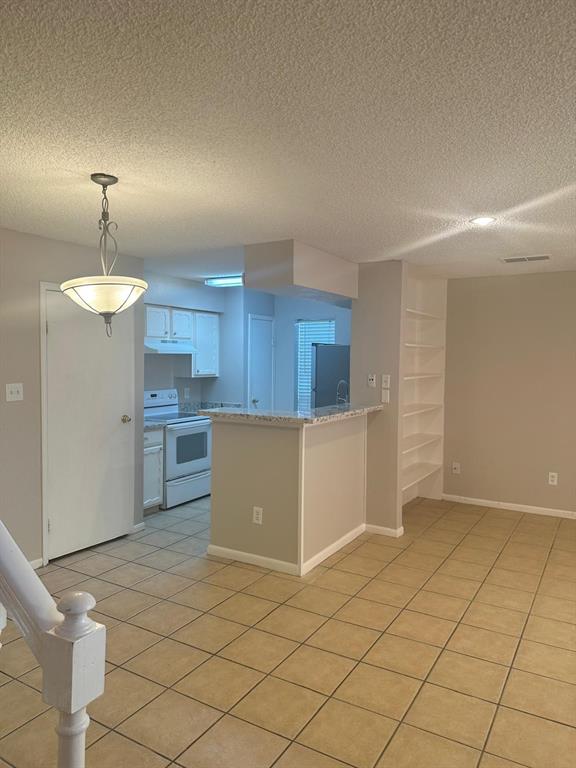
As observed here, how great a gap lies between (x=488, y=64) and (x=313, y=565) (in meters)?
3.20

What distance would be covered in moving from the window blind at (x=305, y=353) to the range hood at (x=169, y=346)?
147 cm

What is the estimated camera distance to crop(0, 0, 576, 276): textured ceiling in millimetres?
1349

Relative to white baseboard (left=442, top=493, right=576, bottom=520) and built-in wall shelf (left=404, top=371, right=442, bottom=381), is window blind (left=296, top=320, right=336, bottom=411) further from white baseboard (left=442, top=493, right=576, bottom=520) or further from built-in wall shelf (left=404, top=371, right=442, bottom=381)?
white baseboard (left=442, top=493, right=576, bottom=520)

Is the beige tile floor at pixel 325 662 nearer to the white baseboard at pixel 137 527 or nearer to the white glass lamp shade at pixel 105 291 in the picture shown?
the white baseboard at pixel 137 527

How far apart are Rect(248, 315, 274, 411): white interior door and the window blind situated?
0.34 metres

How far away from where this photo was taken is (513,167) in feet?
7.66

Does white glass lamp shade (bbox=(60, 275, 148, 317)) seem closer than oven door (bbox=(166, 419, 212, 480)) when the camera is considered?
Yes

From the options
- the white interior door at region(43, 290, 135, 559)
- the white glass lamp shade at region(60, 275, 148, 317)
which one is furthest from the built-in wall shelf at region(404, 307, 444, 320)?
the white glass lamp shade at region(60, 275, 148, 317)

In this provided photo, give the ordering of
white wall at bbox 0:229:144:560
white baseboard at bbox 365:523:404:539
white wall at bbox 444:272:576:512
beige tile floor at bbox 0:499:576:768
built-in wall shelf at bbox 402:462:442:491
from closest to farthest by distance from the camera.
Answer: beige tile floor at bbox 0:499:576:768 → white wall at bbox 0:229:144:560 → white baseboard at bbox 365:523:404:539 → built-in wall shelf at bbox 402:462:442:491 → white wall at bbox 444:272:576:512

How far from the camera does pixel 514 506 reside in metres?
5.38

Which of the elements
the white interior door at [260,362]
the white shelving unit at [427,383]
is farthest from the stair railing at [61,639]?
the white interior door at [260,362]

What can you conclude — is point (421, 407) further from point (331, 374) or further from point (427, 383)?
point (331, 374)

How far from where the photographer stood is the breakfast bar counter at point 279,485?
373cm

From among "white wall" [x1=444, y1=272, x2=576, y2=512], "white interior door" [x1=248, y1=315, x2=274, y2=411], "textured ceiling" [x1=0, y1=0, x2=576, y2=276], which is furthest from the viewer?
"white interior door" [x1=248, y1=315, x2=274, y2=411]
